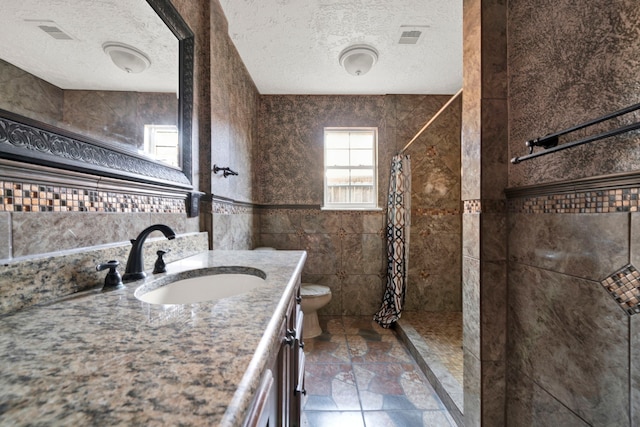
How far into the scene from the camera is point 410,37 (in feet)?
6.39

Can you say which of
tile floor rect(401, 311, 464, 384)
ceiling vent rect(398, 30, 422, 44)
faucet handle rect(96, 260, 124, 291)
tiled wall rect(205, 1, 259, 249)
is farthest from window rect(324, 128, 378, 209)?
faucet handle rect(96, 260, 124, 291)

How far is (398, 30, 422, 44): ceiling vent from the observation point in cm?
189

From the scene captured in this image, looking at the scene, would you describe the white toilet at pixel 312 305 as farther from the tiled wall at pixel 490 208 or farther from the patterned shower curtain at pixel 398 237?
the tiled wall at pixel 490 208

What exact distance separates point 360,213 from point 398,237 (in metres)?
0.50

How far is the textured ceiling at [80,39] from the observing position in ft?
2.10

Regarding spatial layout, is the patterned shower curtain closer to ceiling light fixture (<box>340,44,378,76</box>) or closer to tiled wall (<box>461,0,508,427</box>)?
ceiling light fixture (<box>340,44,378,76</box>)

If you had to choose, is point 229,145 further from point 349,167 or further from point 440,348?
point 440,348

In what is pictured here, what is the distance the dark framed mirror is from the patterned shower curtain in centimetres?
185

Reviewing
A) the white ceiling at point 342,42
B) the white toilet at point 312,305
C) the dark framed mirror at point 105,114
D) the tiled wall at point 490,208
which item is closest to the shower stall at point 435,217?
the white ceiling at point 342,42

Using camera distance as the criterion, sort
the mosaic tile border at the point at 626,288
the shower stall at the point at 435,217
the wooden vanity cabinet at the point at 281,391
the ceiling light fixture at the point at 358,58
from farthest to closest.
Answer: the shower stall at the point at 435,217
the ceiling light fixture at the point at 358,58
the mosaic tile border at the point at 626,288
the wooden vanity cabinet at the point at 281,391

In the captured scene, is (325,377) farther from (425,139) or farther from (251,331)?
(425,139)

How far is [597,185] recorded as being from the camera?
80 centimetres

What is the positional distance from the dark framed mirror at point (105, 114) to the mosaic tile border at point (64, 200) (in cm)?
6

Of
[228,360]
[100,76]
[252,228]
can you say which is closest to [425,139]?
[252,228]
